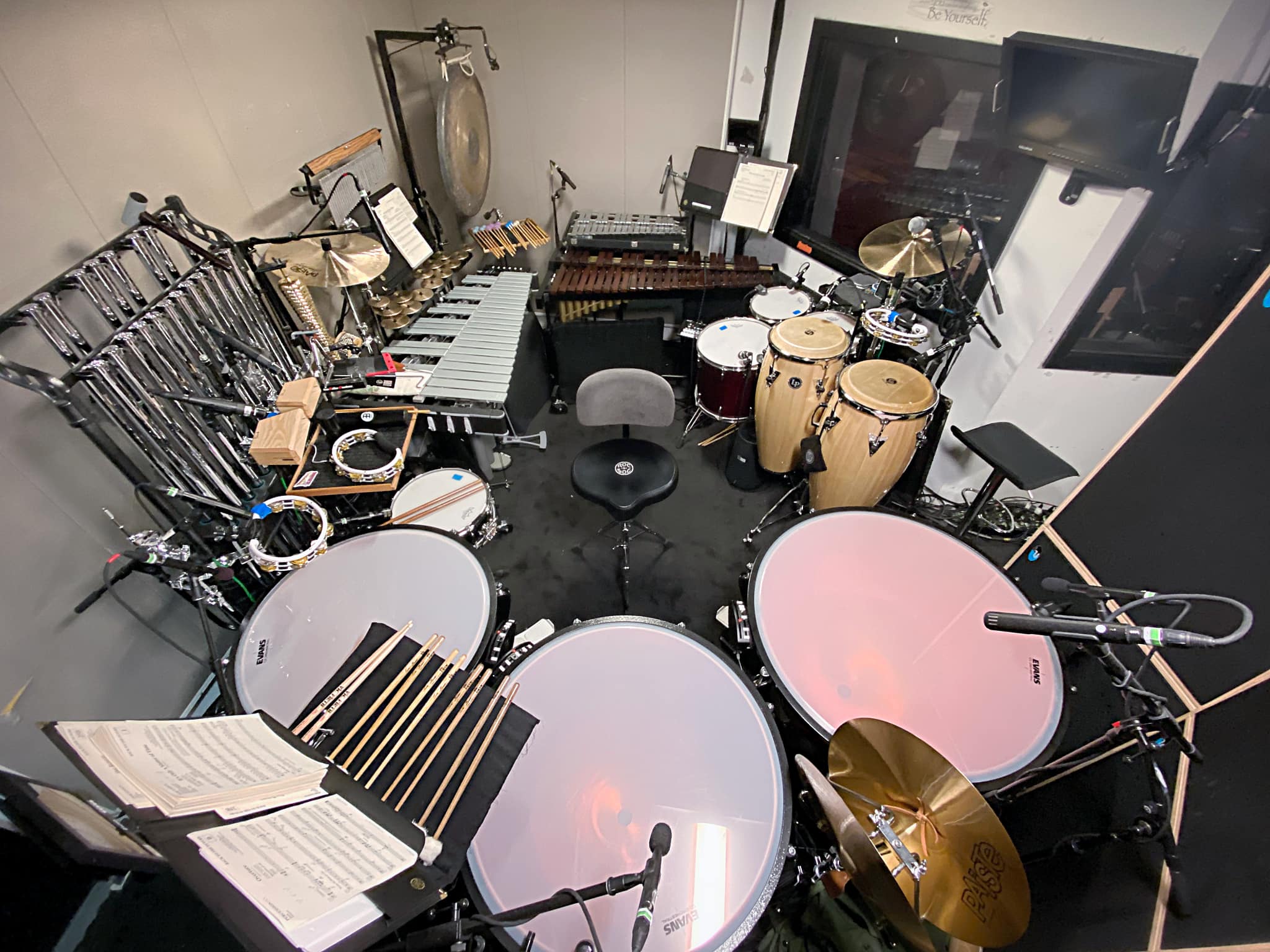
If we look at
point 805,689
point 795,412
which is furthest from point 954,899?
point 795,412

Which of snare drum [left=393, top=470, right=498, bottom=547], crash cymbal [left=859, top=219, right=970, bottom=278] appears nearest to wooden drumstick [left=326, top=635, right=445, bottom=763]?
snare drum [left=393, top=470, right=498, bottom=547]

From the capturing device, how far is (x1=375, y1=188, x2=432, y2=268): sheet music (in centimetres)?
295

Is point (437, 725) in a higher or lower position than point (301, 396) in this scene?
lower

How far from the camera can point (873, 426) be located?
8.27 ft

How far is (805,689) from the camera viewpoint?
1.66m

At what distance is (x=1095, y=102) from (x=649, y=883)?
3159 mm

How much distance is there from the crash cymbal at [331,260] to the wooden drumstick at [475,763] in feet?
7.00

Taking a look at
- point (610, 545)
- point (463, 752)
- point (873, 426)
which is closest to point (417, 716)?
point (463, 752)

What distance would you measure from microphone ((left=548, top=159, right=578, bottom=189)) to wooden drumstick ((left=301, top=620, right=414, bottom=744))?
400 cm

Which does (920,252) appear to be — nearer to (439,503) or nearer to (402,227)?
(439,503)

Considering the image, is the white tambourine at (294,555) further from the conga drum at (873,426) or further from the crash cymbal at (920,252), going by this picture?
the crash cymbal at (920,252)

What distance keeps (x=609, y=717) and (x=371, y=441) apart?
5.59 feet

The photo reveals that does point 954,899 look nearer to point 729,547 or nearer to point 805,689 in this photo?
point 805,689

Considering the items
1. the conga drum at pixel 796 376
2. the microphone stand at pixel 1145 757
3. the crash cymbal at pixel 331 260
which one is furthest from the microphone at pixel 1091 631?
the crash cymbal at pixel 331 260
